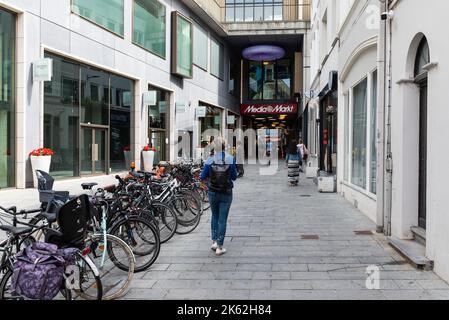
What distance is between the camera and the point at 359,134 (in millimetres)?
11008

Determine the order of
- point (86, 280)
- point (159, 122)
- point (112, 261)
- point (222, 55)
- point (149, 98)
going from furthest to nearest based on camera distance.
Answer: point (222, 55) → point (159, 122) → point (149, 98) → point (112, 261) → point (86, 280)

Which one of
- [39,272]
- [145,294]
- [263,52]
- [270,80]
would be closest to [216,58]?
[263,52]

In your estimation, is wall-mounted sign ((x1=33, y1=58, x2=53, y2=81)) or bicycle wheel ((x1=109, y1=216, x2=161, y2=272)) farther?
wall-mounted sign ((x1=33, y1=58, x2=53, y2=81))

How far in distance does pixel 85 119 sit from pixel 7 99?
3.88m

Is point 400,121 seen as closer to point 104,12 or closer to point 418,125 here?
point 418,125

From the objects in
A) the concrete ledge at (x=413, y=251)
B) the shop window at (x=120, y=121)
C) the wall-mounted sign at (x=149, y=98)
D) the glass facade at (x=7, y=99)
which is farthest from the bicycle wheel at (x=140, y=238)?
the wall-mounted sign at (x=149, y=98)

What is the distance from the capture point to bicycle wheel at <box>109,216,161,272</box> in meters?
5.45

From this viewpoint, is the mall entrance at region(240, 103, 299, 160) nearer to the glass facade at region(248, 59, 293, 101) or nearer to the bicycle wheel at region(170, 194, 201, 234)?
the glass facade at region(248, 59, 293, 101)

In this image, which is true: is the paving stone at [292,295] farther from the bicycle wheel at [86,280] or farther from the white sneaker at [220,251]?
the white sneaker at [220,251]

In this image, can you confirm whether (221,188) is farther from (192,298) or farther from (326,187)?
(326,187)

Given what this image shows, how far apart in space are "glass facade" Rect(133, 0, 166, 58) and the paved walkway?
12.2m

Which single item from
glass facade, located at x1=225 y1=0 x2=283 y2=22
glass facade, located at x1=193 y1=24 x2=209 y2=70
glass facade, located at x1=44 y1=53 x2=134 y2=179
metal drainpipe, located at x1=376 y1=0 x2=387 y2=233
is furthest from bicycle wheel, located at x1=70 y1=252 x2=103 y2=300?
glass facade, located at x1=225 y1=0 x2=283 y2=22

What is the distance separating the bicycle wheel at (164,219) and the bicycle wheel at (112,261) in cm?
201

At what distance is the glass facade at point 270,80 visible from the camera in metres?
37.7
